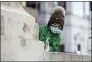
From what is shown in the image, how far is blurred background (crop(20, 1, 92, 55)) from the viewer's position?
987 inches

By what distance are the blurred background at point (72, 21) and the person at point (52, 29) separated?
17996 millimetres

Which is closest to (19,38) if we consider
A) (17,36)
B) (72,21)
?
(17,36)

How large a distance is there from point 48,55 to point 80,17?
71.0ft

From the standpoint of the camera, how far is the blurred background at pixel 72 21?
25078 millimetres

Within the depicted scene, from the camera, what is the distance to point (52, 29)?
6.05 meters

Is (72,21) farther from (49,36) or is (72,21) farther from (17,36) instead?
(17,36)

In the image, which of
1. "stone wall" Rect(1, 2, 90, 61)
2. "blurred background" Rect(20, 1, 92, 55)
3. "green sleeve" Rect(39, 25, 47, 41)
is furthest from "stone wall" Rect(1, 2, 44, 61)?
"blurred background" Rect(20, 1, 92, 55)

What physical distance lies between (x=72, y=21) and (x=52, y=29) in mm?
19706

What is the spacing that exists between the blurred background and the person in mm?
17996

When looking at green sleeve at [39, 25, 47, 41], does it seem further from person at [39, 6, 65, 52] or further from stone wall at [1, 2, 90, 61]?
stone wall at [1, 2, 90, 61]

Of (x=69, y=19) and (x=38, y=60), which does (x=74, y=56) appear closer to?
(x=38, y=60)

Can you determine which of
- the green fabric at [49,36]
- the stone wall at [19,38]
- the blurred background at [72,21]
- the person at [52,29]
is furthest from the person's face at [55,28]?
the blurred background at [72,21]

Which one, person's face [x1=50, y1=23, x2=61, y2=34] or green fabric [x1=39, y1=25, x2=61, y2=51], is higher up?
person's face [x1=50, y1=23, x2=61, y2=34]

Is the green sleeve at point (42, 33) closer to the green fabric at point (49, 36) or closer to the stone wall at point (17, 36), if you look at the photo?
the green fabric at point (49, 36)
